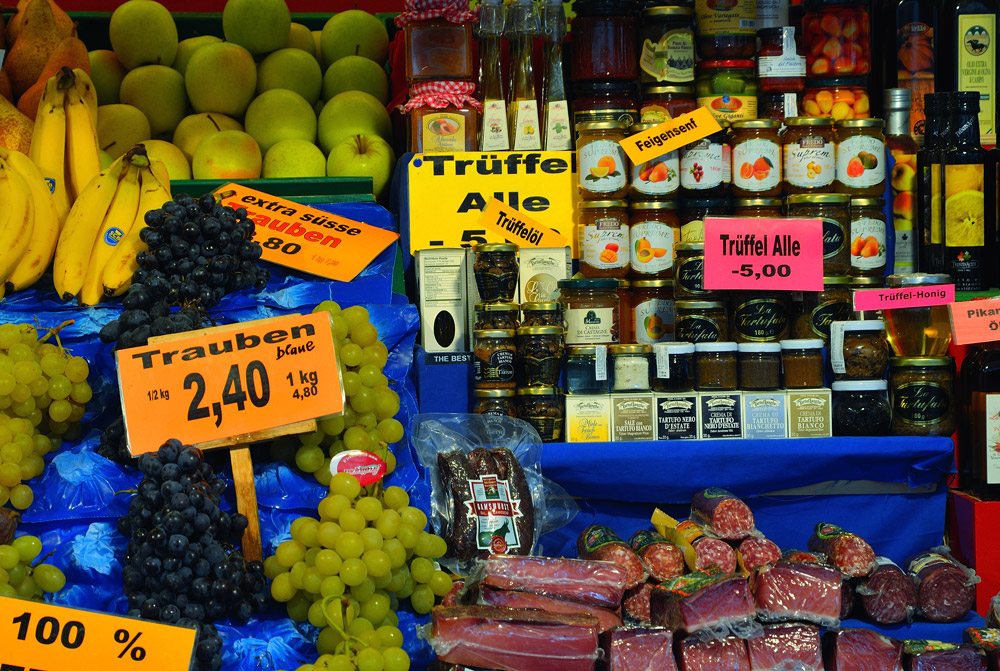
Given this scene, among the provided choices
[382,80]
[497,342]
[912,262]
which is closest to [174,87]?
[382,80]

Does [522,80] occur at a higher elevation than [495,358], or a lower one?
higher

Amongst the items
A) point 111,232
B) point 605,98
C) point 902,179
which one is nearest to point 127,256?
point 111,232

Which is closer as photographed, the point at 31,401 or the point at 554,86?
the point at 31,401

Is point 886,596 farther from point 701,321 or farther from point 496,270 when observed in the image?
point 496,270

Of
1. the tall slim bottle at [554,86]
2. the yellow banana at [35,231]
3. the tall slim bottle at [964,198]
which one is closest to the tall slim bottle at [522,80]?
the tall slim bottle at [554,86]

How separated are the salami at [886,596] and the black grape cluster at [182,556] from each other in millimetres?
1126

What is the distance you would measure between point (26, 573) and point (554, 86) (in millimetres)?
1621

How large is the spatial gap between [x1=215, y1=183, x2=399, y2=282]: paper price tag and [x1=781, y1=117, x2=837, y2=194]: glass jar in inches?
36.5

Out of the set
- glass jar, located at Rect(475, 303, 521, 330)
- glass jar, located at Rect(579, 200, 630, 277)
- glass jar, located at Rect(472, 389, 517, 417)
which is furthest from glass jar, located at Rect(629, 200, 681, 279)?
glass jar, located at Rect(472, 389, 517, 417)

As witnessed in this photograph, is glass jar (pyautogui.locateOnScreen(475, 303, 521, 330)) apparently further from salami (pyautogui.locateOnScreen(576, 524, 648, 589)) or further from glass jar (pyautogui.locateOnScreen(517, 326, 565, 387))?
salami (pyautogui.locateOnScreen(576, 524, 648, 589))

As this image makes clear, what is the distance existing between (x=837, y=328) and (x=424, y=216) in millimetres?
997

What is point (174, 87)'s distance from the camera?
262cm

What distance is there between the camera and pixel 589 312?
6.78 ft

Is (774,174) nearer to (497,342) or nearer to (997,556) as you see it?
(497,342)
